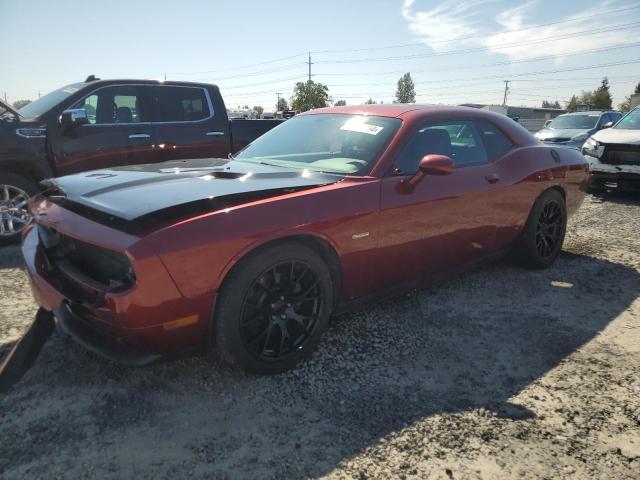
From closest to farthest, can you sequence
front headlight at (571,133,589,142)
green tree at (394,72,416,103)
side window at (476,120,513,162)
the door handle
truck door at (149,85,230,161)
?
the door handle → side window at (476,120,513,162) → truck door at (149,85,230,161) → front headlight at (571,133,589,142) → green tree at (394,72,416,103)

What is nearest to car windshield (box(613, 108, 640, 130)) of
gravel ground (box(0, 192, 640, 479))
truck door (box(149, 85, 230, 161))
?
gravel ground (box(0, 192, 640, 479))

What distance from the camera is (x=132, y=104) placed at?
562cm

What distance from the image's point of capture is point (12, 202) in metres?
4.96

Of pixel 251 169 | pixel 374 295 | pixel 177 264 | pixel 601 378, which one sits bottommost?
pixel 601 378

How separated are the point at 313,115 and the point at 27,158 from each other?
321cm

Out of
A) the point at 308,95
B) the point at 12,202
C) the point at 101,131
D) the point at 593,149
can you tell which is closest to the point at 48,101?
the point at 101,131

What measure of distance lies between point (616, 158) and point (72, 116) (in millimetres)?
7984

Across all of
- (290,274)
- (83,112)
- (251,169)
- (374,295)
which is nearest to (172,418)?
(290,274)

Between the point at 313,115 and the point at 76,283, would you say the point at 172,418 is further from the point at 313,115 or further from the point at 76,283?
the point at 313,115

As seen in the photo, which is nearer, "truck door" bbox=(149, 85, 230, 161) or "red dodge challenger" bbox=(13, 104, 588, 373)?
"red dodge challenger" bbox=(13, 104, 588, 373)

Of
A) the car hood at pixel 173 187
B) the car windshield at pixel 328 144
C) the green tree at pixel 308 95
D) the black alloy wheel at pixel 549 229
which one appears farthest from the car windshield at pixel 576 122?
the green tree at pixel 308 95

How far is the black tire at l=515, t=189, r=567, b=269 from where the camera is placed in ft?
13.9

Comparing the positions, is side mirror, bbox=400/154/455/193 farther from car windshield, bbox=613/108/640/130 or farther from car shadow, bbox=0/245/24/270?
car windshield, bbox=613/108/640/130

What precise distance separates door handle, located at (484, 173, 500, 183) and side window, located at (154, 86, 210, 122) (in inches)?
154
